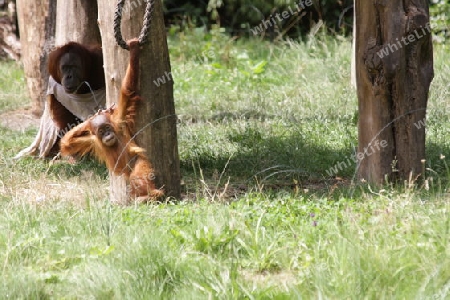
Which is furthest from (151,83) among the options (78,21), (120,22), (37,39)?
(37,39)

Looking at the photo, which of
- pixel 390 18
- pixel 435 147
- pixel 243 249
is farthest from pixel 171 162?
pixel 435 147

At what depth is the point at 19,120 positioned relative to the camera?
7840 millimetres

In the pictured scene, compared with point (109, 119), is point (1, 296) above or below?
below

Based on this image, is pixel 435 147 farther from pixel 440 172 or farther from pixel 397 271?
pixel 397 271

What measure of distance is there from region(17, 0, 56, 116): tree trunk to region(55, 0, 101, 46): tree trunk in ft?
3.00

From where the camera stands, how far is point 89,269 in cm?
346

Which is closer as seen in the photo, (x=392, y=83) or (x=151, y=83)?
(x=151, y=83)

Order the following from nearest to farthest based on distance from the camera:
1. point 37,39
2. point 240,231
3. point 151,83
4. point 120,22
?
point 240,231
point 120,22
point 151,83
point 37,39

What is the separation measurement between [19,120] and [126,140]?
3449 millimetres

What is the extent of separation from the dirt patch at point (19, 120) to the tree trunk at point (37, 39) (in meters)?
0.10

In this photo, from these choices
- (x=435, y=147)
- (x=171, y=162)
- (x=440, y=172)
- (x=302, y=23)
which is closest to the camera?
(x=171, y=162)

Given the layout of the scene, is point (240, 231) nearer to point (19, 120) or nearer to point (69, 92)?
point (69, 92)

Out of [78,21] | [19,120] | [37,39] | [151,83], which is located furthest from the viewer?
[19,120]

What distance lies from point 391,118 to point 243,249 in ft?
5.36
